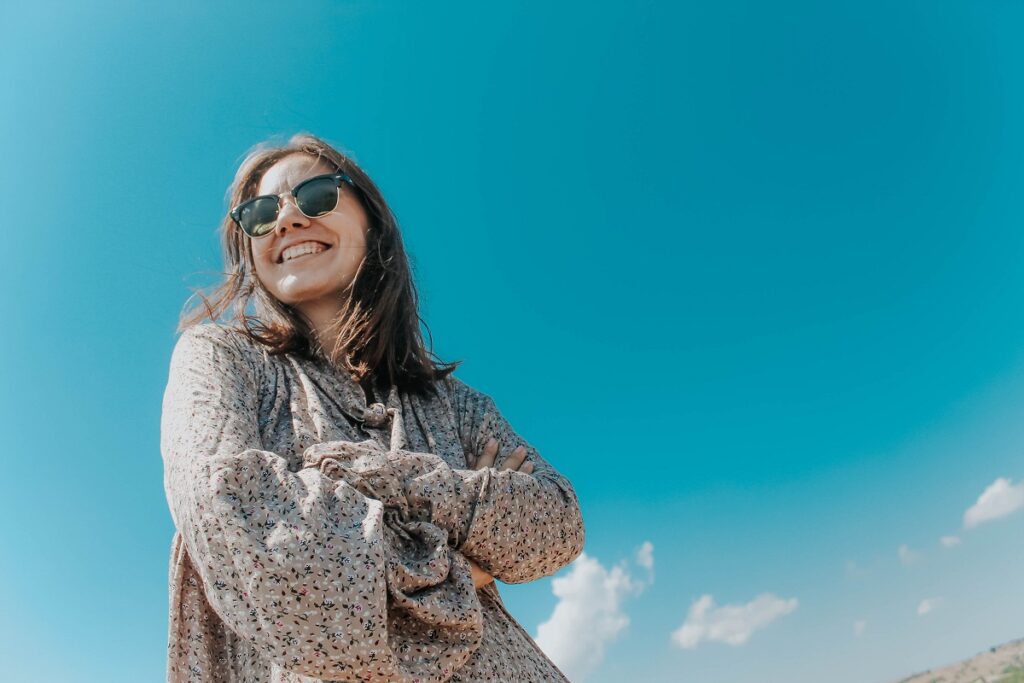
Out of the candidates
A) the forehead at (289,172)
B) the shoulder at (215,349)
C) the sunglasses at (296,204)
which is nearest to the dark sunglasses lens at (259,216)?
the sunglasses at (296,204)

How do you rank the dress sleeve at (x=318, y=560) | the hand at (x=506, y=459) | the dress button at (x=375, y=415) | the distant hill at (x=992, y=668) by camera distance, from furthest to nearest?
the distant hill at (x=992, y=668) < the hand at (x=506, y=459) < the dress button at (x=375, y=415) < the dress sleeve at (x=318, y=560)

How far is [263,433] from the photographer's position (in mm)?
2902

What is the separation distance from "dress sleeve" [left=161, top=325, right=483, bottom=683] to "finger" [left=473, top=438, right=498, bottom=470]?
2.52ft

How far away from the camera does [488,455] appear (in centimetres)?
341

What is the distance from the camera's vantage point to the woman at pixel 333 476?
2.02m

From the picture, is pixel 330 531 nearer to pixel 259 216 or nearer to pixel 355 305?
pixel 355 305

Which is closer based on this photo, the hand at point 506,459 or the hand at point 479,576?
the hand at point 479,576

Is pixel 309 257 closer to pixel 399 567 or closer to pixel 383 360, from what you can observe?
pixel 383 360

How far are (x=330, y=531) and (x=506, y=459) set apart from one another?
1404mm

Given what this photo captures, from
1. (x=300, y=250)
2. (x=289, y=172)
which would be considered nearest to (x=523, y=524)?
(x=300, y=250)

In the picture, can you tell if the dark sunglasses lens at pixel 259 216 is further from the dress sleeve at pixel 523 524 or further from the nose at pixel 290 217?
the dress sleeve at pixel 523 524

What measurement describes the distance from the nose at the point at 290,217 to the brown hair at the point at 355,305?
1.18 ft

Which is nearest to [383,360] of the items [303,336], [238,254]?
[303,336]

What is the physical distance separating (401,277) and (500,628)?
2.04 m
